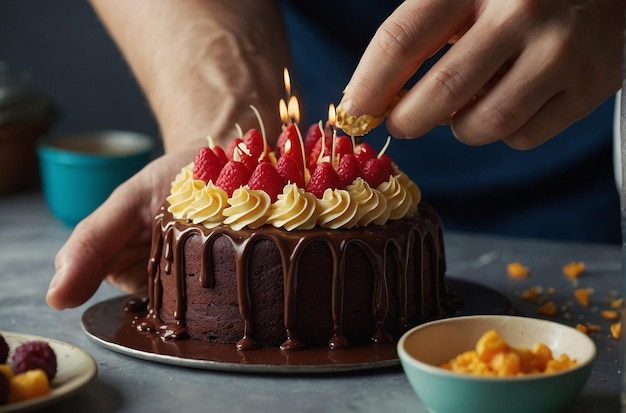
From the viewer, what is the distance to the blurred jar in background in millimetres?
3508

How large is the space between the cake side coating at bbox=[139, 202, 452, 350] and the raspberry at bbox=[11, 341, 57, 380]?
14.2 inches

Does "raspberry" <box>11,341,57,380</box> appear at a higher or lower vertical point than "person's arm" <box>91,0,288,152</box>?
lower

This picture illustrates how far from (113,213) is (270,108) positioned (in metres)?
0.63

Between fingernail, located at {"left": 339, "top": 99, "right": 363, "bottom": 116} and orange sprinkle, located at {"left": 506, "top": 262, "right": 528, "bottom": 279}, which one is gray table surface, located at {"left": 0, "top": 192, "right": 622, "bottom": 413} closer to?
orange sprinkle, located at {"left": 506, "top": 262, "right": 528, "bottom": 279}

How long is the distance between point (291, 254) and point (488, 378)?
51 cm

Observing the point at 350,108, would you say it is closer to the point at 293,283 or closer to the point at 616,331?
the point at 293,283

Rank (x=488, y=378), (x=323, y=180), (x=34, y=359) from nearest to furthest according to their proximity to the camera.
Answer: (x=488, y=378)
(x=34, y=359)
(x=323, y=180)

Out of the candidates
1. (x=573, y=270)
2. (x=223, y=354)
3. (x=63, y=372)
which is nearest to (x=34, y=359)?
(x=63, y=372)

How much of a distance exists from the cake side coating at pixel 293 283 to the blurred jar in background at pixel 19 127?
69.0 inches

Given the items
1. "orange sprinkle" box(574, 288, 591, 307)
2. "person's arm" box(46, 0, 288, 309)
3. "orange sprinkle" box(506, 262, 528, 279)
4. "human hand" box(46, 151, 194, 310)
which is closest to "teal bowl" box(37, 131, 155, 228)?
"person's arm" box(46, 0, 288, 309)

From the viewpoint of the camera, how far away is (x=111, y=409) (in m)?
1.65

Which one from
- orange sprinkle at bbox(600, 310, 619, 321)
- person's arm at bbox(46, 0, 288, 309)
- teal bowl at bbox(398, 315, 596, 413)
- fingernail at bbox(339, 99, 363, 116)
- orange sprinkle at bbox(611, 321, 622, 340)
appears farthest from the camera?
person's arm at bbox(46, 0, 288, 309)

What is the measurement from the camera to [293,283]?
185 centimetres

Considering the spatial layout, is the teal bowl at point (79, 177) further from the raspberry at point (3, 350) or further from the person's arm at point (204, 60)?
the raspberry at point (3, 350)
